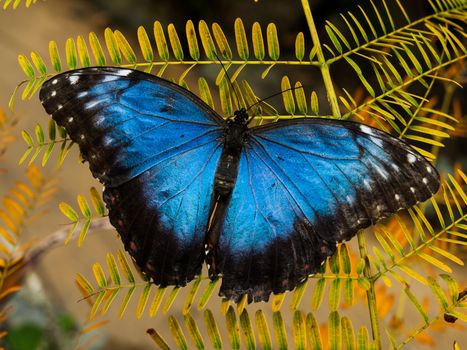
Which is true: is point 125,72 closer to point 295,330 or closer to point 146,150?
point 146,150

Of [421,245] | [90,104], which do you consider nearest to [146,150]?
[90,104]

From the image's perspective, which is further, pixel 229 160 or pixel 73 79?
pixel 229 160

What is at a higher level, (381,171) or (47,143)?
(47,143)

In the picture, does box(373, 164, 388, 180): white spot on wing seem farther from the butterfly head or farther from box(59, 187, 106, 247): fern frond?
box(59, 187, 106, 247): fern frond

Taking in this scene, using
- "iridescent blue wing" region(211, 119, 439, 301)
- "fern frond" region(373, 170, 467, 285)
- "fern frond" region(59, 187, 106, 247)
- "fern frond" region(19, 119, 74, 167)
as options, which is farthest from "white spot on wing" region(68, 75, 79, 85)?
"fern frond" region(373, 170, 467, 285)

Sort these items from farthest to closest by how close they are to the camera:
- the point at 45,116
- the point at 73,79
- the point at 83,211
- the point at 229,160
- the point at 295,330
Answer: the point at 45,116, the point at 229,160, the point at 73,79, the point at 83,211, the point at 295,330

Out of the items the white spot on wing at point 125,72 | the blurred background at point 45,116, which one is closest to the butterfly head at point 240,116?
the white spot on wing at point 125,72
